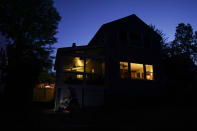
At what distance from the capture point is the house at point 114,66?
9.70 metres

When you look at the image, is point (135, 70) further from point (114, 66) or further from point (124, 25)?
point (124, 25)

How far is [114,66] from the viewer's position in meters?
10.7

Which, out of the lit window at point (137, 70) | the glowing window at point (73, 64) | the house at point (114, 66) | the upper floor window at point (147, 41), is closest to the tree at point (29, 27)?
the glowing window at point (73, 64)

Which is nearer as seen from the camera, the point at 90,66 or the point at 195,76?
the point at 90,66

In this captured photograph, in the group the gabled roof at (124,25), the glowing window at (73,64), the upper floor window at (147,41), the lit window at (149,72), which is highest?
the gabled roof at (124,25)

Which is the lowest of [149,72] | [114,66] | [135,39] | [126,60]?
[149,72]

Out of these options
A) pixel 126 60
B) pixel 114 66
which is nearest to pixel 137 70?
pixel 126 60

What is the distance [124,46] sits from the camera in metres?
11.4

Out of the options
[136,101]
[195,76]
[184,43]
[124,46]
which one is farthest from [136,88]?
[184,43]

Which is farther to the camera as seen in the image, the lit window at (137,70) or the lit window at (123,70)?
the lit window at (137,70)

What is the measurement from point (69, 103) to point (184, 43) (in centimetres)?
2580

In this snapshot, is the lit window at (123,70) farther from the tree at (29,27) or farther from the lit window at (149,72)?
the tree at (29,27)

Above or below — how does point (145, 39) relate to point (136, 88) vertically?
above

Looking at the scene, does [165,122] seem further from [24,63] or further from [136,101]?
[24,63]
